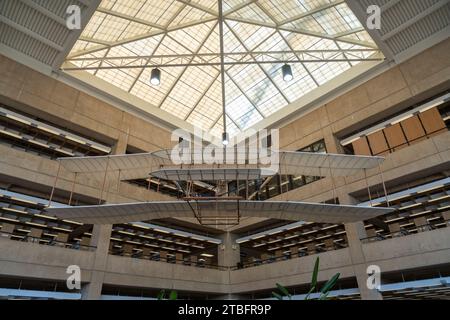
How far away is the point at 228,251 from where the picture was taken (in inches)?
1075

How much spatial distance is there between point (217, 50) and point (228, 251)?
1702 centimetres

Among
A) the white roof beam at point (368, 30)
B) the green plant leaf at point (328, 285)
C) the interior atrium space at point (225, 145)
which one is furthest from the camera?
the white roof beam at point (368, 30)

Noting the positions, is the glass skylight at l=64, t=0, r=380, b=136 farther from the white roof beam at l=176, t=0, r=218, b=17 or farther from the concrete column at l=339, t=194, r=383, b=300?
the concrete column at l=339, t=194, r=383, b=300

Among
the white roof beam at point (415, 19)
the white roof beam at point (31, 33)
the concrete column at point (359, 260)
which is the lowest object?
the concrete column at point (359, 260)

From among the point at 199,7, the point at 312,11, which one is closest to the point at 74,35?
the point at 199,7

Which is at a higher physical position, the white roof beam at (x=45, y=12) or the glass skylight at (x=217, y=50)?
the glass skylight at (x=217, y=50)

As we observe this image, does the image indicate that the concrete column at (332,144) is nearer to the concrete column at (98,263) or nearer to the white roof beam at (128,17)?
the white roof beam at (128,17)

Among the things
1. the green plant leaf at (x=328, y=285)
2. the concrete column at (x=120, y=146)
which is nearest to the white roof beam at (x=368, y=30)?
the green plant leaf at (x=328, y=285)

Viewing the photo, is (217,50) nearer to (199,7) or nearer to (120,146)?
(199,7)

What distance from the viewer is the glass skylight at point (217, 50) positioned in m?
21.1

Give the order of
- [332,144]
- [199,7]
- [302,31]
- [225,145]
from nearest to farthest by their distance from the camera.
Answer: [199,7] → [225,145] → [302,31] → [332,144]

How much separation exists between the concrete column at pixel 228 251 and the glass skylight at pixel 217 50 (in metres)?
10.7

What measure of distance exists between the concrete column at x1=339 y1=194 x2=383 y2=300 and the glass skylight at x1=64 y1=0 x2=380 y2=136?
11.2m
